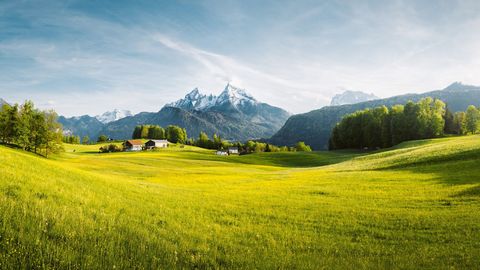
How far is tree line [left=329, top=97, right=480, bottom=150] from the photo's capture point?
11119cm

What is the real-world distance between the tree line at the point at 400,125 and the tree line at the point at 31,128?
396 feet

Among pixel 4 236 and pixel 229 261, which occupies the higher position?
pixel 4 236

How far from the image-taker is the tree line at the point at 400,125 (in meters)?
111

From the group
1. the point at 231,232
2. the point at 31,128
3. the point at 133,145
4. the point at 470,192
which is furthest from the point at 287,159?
the point at 133,145

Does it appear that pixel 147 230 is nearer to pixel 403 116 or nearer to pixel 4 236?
pixel 4 236

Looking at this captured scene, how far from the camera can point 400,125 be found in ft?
385

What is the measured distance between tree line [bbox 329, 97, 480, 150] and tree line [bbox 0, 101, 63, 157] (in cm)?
12057

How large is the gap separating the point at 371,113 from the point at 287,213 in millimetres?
129913

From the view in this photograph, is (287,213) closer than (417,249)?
No

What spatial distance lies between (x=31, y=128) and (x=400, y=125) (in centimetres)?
13012

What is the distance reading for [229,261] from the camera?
9.41 m

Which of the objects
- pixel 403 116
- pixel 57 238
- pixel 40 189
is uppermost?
pixel 403 116

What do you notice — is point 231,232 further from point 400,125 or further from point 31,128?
point 400,125

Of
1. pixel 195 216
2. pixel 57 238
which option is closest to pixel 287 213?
pixel 195 216
